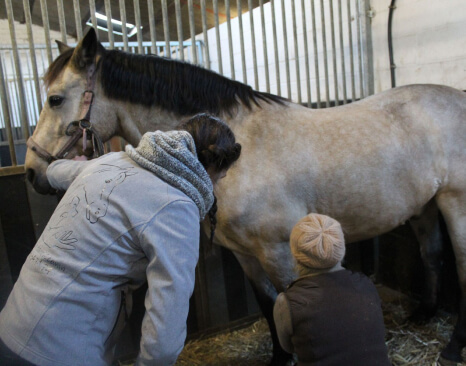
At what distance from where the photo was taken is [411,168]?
1921 millimetres

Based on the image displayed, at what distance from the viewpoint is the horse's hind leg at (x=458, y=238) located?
78.7 inches

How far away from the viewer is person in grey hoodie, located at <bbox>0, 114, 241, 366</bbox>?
0.93 meters

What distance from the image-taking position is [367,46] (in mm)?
3035

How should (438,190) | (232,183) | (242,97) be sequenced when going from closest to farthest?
(232,183) < (242,97) < (438,190)

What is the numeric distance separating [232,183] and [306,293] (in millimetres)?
656

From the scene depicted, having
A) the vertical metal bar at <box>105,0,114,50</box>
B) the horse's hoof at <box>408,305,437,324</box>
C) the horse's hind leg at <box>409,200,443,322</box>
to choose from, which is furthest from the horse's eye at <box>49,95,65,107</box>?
the horse's hoof at <box>408,305,437,324</box>

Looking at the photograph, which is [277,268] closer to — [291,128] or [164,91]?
[291,128]

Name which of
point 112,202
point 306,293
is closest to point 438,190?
point 306,293

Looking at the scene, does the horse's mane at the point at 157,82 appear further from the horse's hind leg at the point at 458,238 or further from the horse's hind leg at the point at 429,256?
the horse's hind leg at the point at 429,256

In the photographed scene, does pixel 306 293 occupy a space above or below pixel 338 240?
below

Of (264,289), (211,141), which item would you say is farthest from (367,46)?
(211,141)

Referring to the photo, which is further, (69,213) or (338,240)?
(338,240)

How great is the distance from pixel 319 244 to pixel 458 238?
4.21 feet

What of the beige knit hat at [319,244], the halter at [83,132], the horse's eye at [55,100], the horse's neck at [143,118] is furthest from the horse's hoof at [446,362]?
the horse's eye at [55,100]
